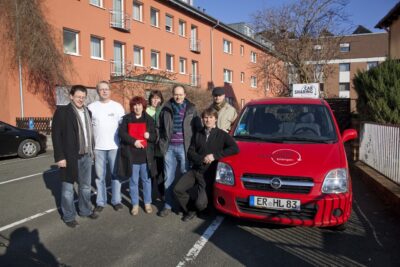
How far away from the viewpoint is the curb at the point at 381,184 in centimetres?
563

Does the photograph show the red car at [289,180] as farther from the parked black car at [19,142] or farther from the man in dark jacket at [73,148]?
the parked black car at [19,142]

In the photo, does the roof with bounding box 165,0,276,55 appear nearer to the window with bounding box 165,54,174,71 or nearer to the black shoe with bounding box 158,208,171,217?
the window with bounding box 165,54,174,71

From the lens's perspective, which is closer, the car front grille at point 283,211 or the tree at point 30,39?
the car front grille at point 283,211

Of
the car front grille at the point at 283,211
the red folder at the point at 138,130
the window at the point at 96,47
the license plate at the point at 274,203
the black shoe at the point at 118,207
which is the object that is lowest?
the black shoe at the point at 118,207

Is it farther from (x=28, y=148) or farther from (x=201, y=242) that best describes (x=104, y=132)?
(x=28, y=148)

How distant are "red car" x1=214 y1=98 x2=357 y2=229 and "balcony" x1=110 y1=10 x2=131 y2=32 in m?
18.9

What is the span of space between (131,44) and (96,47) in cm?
297

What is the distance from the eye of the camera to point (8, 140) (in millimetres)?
11758

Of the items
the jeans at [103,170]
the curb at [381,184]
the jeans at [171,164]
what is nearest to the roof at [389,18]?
the curb at [381,184]

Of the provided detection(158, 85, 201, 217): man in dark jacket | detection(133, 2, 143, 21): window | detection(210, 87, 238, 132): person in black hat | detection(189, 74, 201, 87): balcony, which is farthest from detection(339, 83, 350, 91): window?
detection(158, 85, 201, 217): man in dark jacket

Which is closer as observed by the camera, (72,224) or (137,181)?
(72,224)

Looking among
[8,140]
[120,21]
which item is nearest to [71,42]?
[120,21]

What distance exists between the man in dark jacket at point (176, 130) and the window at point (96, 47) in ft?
54.5

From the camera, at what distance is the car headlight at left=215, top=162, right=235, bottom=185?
15.6 ft
